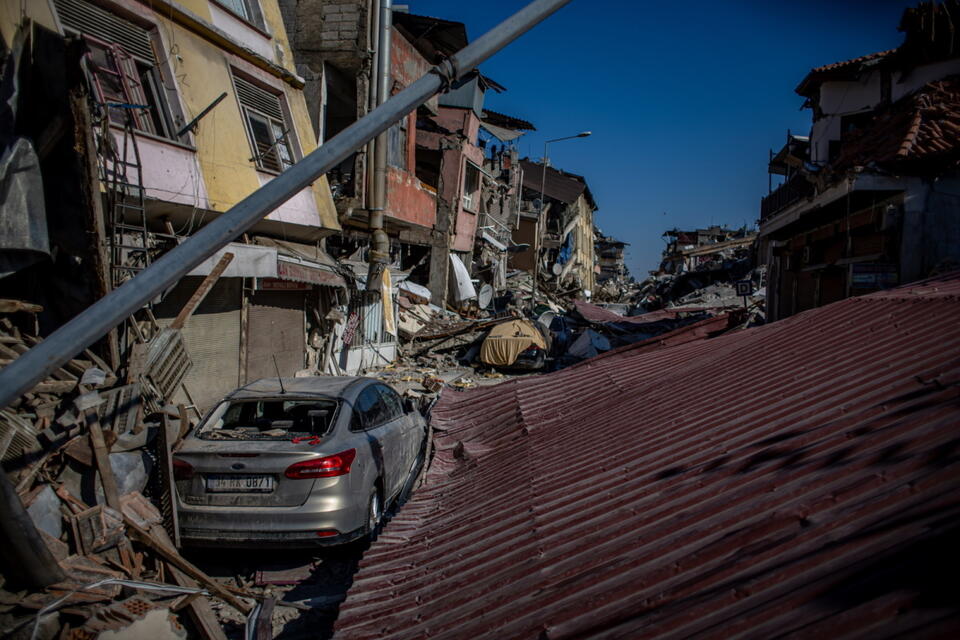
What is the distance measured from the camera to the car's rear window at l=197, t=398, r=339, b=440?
6031 mm

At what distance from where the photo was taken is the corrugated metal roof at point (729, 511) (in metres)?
1.71

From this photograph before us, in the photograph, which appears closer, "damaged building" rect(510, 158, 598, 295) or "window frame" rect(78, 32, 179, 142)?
"window frame" rect(78, 32, 179, 142)

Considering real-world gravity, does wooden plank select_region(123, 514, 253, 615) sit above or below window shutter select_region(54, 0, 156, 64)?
below

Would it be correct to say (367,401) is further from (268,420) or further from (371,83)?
(371,83)

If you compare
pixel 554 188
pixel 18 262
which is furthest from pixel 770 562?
pixel 554 188

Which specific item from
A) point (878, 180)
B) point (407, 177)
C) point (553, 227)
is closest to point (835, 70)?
point (878, 180)

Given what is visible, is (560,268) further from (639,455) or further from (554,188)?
(639,455)

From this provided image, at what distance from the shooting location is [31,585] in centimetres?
413

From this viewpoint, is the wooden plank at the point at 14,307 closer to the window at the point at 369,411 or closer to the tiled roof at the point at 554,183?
the window at the point at 369,411

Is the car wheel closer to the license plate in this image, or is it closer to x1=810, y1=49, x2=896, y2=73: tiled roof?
the license plate

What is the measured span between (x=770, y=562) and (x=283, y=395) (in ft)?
18.0

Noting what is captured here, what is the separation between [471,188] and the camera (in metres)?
27.5

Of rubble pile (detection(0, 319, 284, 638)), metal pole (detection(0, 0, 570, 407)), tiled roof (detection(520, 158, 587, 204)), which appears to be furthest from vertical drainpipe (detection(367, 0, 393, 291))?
tiled roof (detection(520, 158, 587, 204))

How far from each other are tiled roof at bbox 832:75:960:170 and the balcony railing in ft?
3.25
